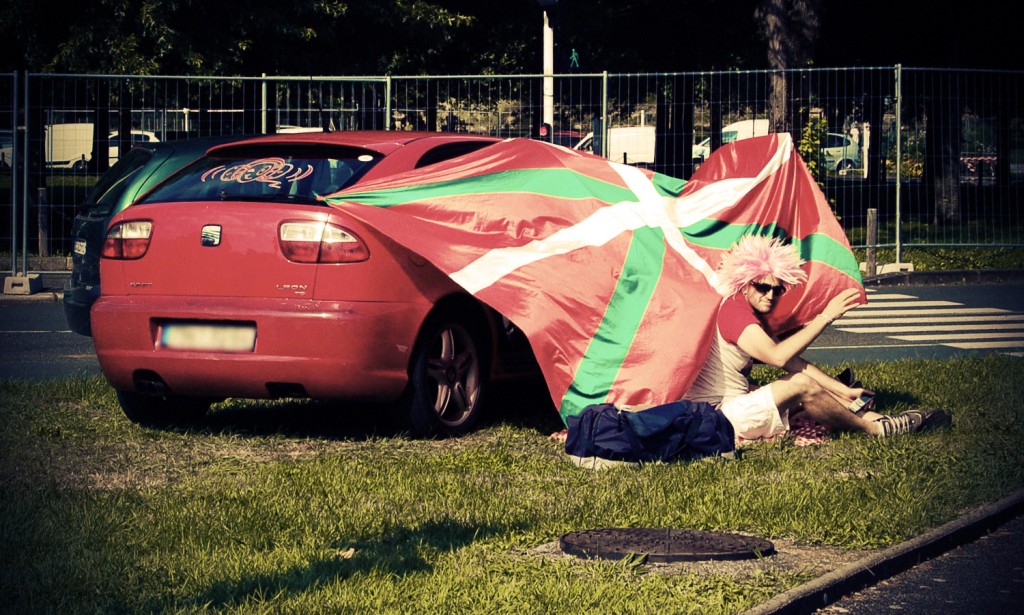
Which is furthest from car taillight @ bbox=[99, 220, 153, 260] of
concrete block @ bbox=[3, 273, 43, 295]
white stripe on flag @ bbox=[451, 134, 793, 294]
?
concrete block @ bbox=[3, 273, 43, 295]

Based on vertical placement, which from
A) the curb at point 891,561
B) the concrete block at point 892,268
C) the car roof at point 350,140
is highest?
the car roof at point 350,140

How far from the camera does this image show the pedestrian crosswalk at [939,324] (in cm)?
1340

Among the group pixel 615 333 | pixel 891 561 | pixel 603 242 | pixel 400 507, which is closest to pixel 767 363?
pixel 615 333

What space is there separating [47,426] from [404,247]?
2256mm

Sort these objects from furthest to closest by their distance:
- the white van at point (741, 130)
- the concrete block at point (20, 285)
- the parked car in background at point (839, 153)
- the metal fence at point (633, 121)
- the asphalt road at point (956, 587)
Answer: the parked car in background at point (839, 153) → the white van at point (741, 130) → the metal fence at point (633, 121) → the concrete block at point (20, 285) → the asphalt road at point (956, 587)

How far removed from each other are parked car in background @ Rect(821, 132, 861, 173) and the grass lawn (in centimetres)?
1173

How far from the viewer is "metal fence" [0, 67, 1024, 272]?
1895 centimetres

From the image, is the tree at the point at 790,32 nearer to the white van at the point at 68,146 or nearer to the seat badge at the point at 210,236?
the white van at the point at 68,146

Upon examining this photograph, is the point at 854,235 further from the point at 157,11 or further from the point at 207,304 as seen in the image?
the point at 207,304

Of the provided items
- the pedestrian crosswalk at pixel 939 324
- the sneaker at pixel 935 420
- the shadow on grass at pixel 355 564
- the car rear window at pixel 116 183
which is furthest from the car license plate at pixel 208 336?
the pedestrian crosswalk at pixel 939 324

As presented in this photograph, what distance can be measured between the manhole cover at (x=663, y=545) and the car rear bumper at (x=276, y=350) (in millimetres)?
2258

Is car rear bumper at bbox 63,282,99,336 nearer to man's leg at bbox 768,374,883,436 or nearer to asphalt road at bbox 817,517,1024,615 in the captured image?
man's leg at bbox 768,374,883,436

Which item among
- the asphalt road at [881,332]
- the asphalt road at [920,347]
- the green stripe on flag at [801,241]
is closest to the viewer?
the asphalt road at [920,347]

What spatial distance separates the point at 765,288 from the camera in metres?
8.04
